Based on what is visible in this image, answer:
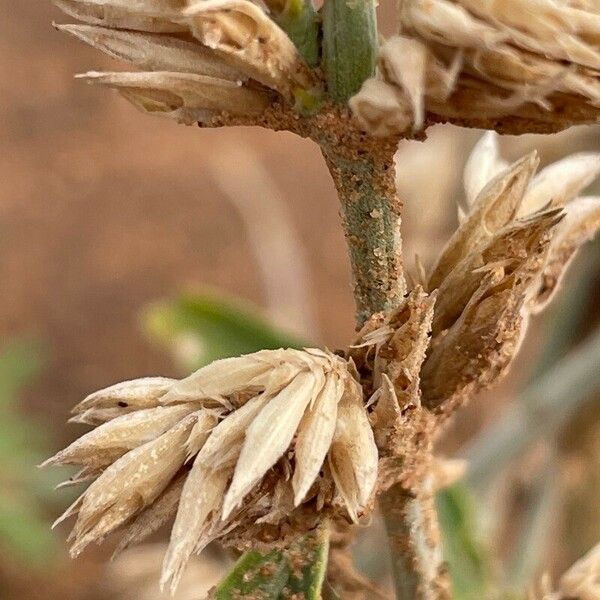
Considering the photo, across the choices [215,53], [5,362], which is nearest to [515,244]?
[215,53]

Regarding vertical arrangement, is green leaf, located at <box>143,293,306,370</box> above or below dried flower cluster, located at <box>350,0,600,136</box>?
below

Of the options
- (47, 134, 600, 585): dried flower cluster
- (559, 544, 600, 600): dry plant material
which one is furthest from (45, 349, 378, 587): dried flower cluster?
(559, 544, 600, 600): dry plant material

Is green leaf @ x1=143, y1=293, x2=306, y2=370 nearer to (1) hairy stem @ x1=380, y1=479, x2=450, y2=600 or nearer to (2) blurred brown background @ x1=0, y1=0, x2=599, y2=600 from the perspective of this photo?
(1) hairy stem @ x1=380, y1=479, x2=450, y2=600

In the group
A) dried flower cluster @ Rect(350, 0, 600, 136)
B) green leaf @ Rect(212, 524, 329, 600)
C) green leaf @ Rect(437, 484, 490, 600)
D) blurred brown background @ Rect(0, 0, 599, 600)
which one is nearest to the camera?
dried flower cluster @ Rect(350, 0, 600, 136)

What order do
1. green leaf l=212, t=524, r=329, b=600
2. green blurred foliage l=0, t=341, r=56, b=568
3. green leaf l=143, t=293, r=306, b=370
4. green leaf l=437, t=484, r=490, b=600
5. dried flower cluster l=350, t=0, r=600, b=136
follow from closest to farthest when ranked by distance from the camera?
dried flower cluster l=350, t=0, r=600, b=136 → green leaf l=212, t=524, r=329, b=600 → green leaf l=437, t=484, r=490, b=600 → green leaf l=143, t=293, r=306, b=370 → green blurred foliage l=0, t=341, r=56, b=568

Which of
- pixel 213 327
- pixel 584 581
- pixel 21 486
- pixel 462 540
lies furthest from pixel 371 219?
pixel 21 486

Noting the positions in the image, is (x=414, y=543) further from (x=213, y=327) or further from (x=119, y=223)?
(x=119, y=223)

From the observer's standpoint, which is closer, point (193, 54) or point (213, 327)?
point (193, 54)
